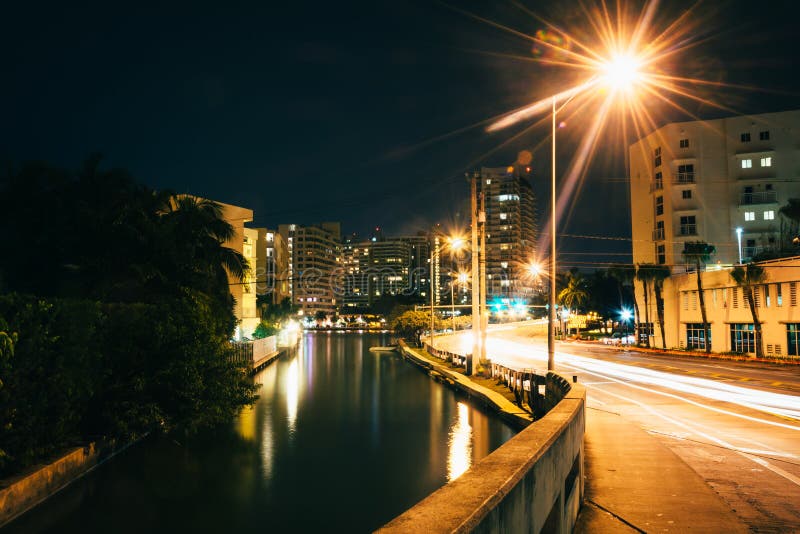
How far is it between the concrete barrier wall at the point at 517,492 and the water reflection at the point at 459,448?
10084 mm

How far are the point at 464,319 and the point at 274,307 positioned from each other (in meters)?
39.3

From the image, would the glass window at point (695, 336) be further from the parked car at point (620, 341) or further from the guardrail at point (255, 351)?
the guardrail at point (255, 351)

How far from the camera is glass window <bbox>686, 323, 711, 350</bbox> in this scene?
5944 cm

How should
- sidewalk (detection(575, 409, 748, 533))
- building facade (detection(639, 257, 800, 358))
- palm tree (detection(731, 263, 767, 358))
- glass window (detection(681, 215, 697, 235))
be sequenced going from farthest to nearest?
glass window (detection(681, 215, 697, 235)), palm tree (detection(731, 263, 767, 358)), building facade (detection(639, 257, 800, 358)), sidewalk (detection(575, 409, 748, 533))

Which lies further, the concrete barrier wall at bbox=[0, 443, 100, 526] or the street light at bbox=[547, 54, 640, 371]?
the street light at bbox=[547, 54, 640, 371]

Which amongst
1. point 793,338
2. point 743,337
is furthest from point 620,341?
point 793,338

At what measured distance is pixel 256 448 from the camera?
80.6ft

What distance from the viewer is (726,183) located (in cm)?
7762

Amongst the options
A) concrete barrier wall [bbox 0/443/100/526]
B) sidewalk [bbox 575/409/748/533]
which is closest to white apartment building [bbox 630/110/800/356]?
sidewalk [bbox 575/409/748/533]

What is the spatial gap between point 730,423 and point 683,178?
223 feet

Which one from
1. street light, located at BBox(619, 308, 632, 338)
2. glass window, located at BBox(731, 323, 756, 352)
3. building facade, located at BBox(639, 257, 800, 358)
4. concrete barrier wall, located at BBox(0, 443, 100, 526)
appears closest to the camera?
concrete barrier wall, located at BBox(0, 443, 100, 526)

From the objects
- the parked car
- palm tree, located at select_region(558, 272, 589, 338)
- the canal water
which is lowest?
the canal water

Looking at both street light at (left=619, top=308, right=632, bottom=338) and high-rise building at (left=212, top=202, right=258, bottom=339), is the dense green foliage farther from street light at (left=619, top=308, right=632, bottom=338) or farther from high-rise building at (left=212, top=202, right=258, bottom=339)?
street light at (left=619, top=308, right=632, bottom=338)

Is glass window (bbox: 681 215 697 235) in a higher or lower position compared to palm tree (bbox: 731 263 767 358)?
higher
